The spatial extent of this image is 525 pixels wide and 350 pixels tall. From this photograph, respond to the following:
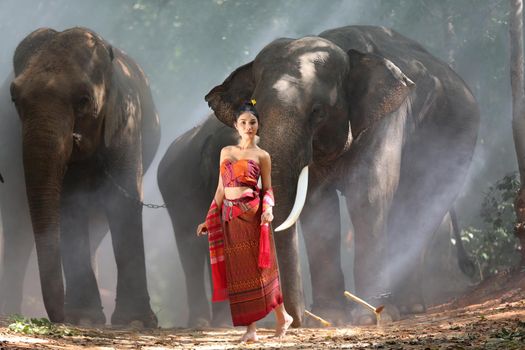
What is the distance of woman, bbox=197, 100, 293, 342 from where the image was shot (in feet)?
23.0

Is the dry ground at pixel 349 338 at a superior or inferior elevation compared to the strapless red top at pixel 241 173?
inferior

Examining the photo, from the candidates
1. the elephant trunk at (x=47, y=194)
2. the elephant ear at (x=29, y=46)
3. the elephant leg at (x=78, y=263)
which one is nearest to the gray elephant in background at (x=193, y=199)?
the elephant leg at (x=78, y=263)

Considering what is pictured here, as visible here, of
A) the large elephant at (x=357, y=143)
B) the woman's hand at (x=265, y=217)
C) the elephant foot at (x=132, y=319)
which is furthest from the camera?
the elephant foot at (x=132, y=319)

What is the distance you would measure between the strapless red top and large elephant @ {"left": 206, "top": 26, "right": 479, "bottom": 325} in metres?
1.23

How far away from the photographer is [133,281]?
1103 centimetres

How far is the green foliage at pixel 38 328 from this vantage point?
703 centimetres

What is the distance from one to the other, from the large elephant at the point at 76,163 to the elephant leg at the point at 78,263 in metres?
0.01

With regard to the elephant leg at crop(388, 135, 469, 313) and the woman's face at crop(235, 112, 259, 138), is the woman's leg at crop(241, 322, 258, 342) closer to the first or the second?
the woman's face at crop(235, 112, 259, 138)

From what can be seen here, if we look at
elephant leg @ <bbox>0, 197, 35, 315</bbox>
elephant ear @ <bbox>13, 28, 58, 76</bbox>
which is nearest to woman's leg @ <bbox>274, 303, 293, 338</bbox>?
elephant ear @ <bbox>13, 28, 58, 76</bbox>

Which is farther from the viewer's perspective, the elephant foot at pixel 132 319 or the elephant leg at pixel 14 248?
the elephant leg at pixel 14 248

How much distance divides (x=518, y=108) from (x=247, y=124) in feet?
17.4

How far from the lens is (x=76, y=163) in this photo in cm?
1088

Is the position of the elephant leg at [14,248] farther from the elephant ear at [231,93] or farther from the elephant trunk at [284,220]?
the elephant trunk at [284,220]

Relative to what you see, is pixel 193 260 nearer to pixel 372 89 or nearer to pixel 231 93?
pixel 231 93
